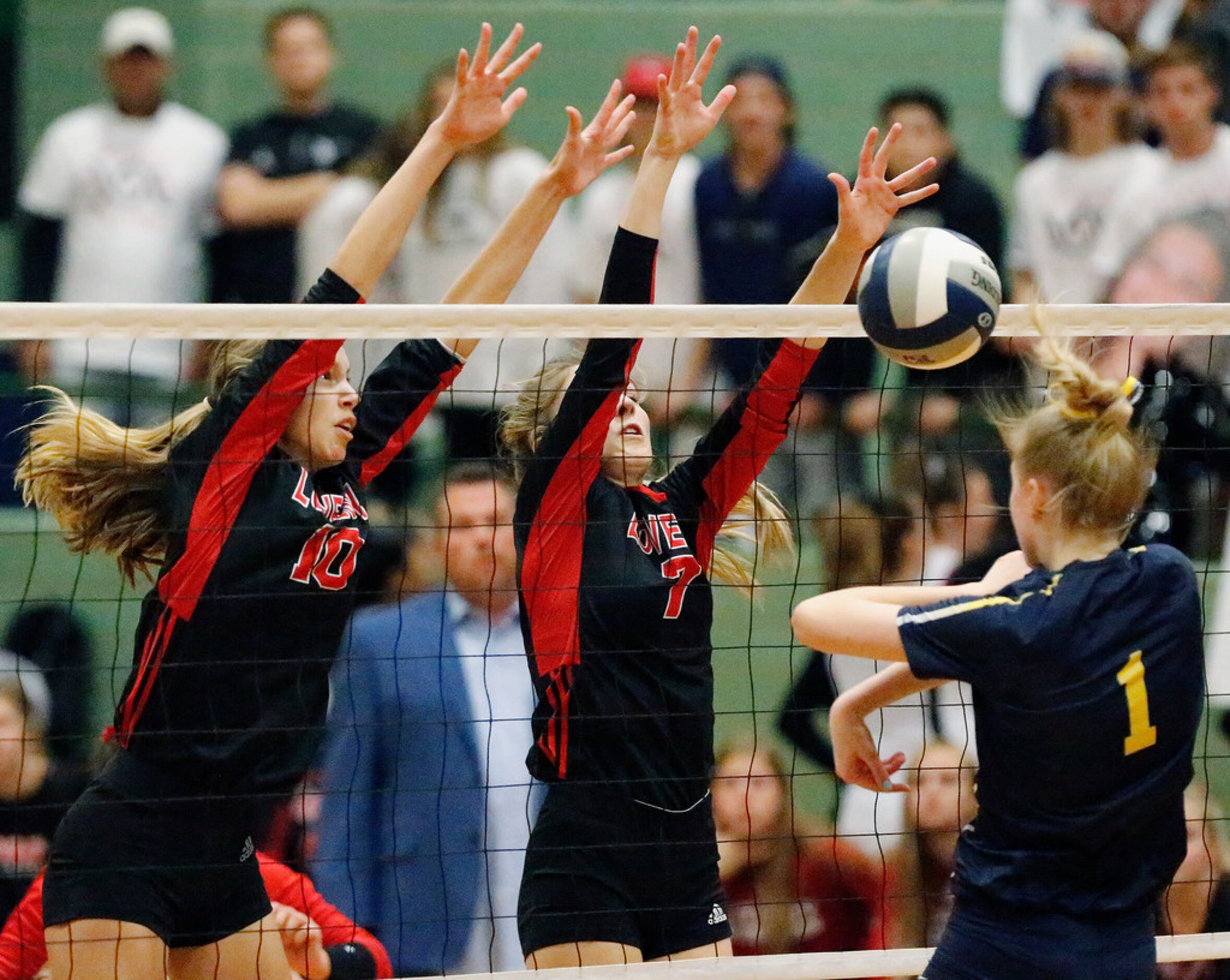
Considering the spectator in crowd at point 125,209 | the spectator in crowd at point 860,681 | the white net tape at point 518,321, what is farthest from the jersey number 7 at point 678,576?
the spectator in crowd at point 125,209

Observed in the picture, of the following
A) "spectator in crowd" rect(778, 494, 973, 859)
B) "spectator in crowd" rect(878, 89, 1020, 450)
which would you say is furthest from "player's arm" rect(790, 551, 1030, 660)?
"spectator in crowd" rect(878, 89, 1020, 450)

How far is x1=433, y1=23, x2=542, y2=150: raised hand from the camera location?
14.8ft

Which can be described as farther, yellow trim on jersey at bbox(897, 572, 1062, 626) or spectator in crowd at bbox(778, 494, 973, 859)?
spectator in crowd at bbox(778, 494, 973, 859)

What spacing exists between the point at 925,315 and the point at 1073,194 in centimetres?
419

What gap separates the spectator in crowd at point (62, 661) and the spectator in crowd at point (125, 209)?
1.10 metres

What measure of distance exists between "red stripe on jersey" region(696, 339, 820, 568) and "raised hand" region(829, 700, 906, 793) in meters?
0.98

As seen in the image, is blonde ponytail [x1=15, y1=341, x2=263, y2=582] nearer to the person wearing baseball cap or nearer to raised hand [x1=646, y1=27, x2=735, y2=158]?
raised hand [x1=646, y1=27, x2=735, y2=158]

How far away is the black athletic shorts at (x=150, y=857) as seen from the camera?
13.8ft

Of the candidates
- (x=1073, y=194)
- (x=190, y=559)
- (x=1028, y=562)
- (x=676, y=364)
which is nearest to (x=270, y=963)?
(x=190, y=559)

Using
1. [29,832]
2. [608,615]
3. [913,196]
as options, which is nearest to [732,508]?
[608,615]

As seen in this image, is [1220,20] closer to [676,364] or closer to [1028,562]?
[676,364]

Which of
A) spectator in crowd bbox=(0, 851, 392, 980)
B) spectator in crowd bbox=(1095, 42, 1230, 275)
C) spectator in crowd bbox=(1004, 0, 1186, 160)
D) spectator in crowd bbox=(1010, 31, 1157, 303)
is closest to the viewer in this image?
spectator in crowd bbox=(0, 851, 392, 980)

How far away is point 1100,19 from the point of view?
331 inches

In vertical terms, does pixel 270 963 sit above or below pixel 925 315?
below
